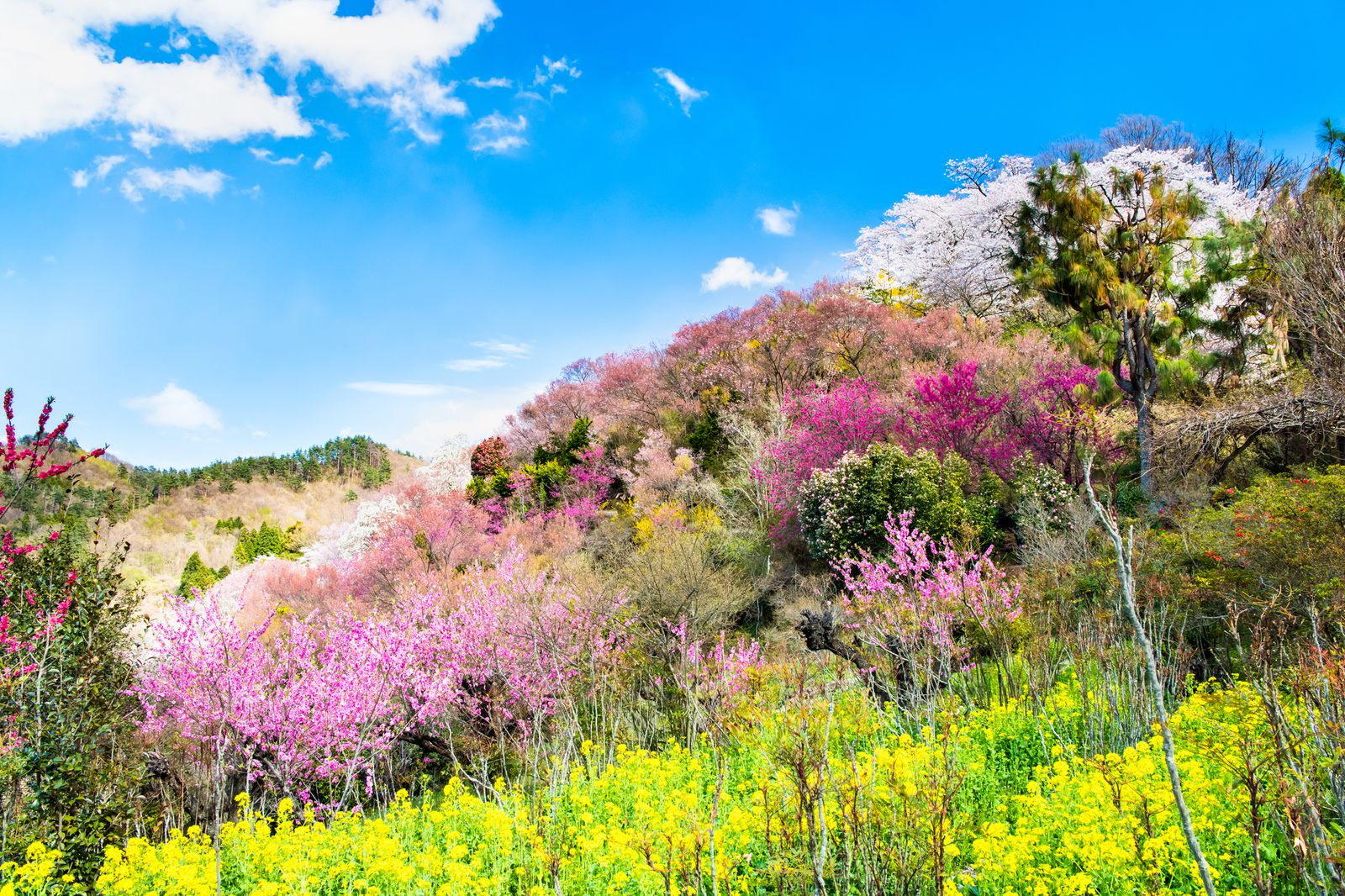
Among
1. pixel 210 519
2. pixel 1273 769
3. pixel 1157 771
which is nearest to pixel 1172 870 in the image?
pixel 1273 769

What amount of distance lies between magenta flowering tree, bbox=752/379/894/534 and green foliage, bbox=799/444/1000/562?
3.98 feet

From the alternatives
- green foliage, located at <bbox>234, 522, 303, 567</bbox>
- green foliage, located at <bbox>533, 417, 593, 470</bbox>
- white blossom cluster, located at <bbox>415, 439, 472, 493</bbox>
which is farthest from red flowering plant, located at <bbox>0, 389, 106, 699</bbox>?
green foliage, located at <bbox>234, 522, 303, 567</bbox>

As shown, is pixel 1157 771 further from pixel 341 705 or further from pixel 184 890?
pixel 341 705

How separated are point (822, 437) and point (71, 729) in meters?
14.2

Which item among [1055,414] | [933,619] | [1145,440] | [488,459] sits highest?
[488,459]

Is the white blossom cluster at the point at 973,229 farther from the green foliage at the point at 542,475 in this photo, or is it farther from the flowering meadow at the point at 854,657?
the green foliage at the point at 542,475

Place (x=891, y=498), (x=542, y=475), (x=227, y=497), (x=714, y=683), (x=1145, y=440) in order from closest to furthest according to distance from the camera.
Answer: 1. (x=714, y=683)
2. (x=1145, y=440)
3. (x=891, y=498)
4. (x=542, y=475)
5. (x=227, y=497)

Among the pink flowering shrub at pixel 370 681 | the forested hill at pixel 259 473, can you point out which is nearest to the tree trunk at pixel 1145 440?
the pink flowering shrub at pixel 370 681

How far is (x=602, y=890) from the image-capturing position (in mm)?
4340

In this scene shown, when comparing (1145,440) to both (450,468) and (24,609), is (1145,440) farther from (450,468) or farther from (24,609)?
(450,468)

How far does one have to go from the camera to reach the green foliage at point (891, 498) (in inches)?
540

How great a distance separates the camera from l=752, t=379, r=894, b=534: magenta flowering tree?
16.4m

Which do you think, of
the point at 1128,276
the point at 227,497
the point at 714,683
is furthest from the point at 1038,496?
the point at 227,497

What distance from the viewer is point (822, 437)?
1689cm
